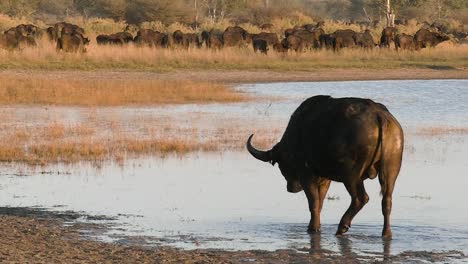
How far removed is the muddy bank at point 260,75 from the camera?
32344 mm

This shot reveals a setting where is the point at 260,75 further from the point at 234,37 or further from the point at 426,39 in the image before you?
the point at 426,39

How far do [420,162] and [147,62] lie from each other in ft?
71.2

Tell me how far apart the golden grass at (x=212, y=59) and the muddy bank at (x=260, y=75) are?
0.84 meters

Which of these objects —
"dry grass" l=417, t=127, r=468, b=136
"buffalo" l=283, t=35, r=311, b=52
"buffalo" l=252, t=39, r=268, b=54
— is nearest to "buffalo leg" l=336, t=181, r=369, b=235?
"dry grass" l=417, t=127, r=468, b=136

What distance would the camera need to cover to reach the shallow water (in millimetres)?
9445

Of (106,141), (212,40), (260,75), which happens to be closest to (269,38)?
(212,40)

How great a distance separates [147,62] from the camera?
35812 mm

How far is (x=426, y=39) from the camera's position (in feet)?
141

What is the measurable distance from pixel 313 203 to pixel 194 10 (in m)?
59.7

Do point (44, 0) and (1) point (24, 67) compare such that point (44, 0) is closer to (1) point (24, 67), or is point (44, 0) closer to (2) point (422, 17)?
(2) point (422, 17)

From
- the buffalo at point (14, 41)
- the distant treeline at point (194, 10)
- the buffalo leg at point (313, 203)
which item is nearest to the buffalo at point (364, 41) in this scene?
the buffalo at point (14, 41)

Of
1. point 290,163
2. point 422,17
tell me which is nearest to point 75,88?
point 290,163

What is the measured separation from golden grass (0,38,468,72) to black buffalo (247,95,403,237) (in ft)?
81.9

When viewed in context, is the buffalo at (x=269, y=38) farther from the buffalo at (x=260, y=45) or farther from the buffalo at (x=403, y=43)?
the buffalo at (x=403, y=43)
